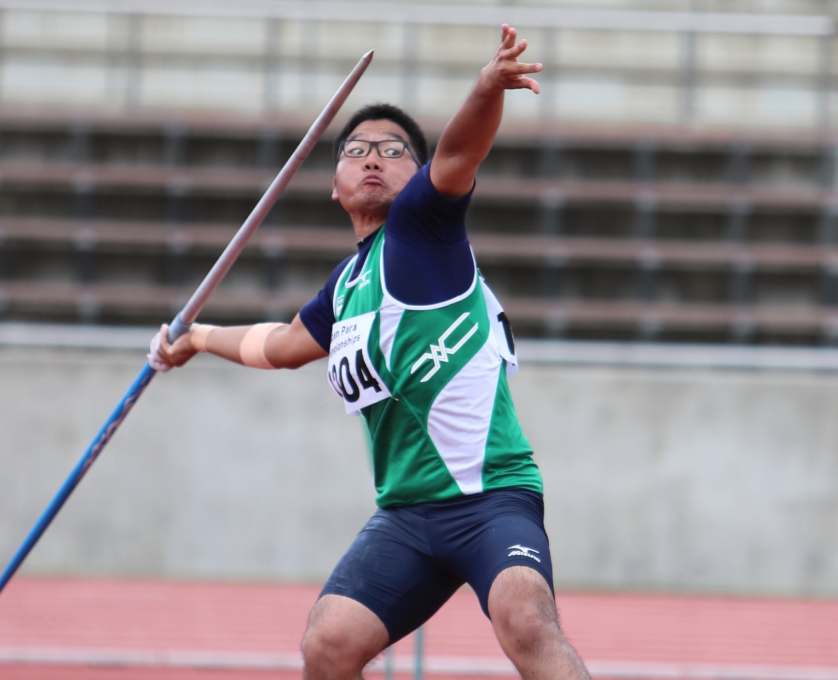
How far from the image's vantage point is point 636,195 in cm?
1129

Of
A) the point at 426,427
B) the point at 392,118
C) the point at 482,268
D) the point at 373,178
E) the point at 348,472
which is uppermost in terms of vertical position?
the point at 392,118

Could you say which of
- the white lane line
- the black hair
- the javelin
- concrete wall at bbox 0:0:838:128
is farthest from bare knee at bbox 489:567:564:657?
concrete wall at bbox 0:0:838:128

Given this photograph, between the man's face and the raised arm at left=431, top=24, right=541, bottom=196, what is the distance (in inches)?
17.2

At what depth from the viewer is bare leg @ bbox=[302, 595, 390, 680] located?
314 cm

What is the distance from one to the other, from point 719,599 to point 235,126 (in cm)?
687

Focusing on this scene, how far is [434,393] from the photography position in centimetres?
323

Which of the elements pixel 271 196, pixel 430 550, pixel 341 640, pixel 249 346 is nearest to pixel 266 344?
pixel 249 346

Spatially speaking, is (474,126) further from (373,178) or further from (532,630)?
(532,630)

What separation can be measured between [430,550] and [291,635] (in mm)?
3856

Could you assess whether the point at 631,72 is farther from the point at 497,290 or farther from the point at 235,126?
the point at 235,126

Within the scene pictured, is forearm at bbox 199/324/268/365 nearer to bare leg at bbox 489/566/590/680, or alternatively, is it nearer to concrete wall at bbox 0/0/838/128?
bare leg at bbox 489/566/590/680

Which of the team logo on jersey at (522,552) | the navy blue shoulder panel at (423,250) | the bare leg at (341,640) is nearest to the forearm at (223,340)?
the navy blue shoulder panel at (423,250)

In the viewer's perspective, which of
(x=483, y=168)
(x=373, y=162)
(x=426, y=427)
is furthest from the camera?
(x=483, y=168)

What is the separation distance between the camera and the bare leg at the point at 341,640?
10.3 ft
